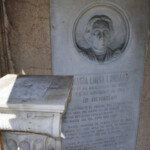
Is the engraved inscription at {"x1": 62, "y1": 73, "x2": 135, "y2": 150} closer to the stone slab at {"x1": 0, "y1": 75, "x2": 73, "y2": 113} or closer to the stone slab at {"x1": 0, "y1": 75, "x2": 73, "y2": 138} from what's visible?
the stone slab at {"x1": 0, "y1": 75, "x2": 73, "y2": 113}

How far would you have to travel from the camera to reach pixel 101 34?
2145mm

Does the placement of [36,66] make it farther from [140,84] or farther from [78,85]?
[140,84]

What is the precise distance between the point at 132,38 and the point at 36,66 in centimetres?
121

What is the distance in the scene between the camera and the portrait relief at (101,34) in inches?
82.7

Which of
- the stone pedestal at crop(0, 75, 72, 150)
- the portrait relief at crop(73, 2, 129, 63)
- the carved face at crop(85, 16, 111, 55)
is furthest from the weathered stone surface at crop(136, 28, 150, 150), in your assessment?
the stone pedestal at crop(0, 75, 72, 150)

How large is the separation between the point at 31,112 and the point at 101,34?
4.65 ft

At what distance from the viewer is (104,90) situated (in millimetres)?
2332

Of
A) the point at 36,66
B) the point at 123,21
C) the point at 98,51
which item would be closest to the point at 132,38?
the point at 123,21

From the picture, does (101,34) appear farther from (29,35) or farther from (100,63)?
(29,35)

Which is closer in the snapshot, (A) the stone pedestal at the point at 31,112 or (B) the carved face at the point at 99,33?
(A) the stone pedestal at the point at 31,112

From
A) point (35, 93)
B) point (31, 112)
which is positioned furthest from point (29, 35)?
point (31, 112)

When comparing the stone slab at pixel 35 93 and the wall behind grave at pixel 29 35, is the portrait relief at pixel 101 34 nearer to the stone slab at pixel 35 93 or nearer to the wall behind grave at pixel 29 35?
the wall behind grave at pixel 29 35

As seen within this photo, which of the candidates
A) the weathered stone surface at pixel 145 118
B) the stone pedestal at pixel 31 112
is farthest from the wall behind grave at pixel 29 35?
the weathered stone surface at pixel 145 118

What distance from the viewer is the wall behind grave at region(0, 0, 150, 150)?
6.43 feet
